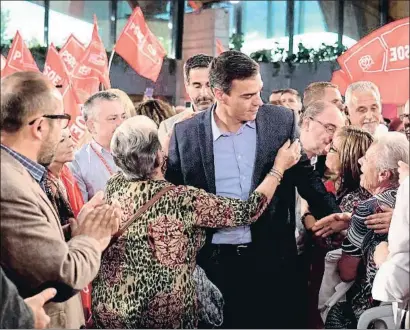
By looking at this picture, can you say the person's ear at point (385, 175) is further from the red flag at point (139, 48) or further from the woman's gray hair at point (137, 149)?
the red flag at point (139, 48)

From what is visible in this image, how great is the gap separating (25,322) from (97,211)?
18.7 inches

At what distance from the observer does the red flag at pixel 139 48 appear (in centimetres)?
609


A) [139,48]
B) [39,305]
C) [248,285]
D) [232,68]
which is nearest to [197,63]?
[232,68]

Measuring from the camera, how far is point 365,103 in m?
4.21

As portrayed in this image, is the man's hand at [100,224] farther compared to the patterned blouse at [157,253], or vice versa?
the patterned blouse at [157,253]

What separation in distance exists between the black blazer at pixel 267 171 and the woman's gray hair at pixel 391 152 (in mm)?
273

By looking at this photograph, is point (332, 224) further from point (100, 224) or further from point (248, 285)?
point (100, 224)

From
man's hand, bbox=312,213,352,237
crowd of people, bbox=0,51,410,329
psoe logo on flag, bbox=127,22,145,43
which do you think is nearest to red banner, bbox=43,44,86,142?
crowd of people, bbox=0,51,410,329

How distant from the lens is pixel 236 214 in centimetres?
286

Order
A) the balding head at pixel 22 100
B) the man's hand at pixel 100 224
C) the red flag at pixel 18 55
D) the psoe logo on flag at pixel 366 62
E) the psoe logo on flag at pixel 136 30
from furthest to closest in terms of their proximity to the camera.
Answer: the psoe logo on flag at pixel 136 30 → the red flag at pixel 18 55 → the psoe logo on flag at pixel 366 62 → the man's hand at pixel 100 224 → the balding head at pixel 22 100

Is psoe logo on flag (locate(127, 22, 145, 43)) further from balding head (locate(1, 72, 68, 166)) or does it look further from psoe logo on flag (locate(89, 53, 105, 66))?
balding head (locate(1, 72, 68, 166))

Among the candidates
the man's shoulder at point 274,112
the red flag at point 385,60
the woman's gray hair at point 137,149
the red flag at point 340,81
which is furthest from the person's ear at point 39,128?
the red flag at point 340,81

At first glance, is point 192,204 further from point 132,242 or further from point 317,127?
point 317,127

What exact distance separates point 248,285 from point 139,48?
3.35 metres
